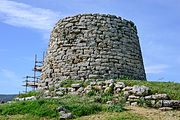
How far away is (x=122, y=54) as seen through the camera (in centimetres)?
1084

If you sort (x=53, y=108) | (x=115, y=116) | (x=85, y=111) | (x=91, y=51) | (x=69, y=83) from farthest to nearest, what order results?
1. (x=91, y=51)
2. (x=69, y=83)
3. (x=53, y=108)
4. (x=85, y=111)
5. (x=115, y=116)

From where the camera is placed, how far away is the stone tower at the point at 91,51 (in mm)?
10219

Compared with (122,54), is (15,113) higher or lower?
lower

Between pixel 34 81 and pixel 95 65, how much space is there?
48.7 ft

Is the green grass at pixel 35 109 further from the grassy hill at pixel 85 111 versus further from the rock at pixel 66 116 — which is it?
the rock at pixel 66 116

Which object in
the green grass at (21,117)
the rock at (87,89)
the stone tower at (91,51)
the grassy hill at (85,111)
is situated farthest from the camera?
the stone tower at (91,51)

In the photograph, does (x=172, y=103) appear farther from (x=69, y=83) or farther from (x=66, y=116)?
(x=69, y=83)

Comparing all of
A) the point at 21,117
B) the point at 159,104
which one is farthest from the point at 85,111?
the point at 159,104

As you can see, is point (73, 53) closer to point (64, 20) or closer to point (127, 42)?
point (64, 20)

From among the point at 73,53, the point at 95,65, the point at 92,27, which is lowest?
the point at 95,65

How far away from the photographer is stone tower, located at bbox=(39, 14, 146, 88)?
1022cm

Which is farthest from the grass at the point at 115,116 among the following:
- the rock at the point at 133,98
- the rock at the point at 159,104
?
the rock at the point at 159,104

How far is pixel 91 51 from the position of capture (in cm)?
1042

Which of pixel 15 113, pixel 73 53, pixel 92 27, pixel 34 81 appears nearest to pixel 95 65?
pixel 73 53
